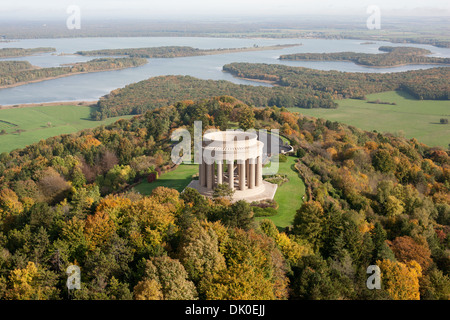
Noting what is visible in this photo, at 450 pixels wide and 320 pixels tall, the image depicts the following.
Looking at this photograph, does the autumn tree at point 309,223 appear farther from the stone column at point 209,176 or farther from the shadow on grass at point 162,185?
the shadow on grass at point 162,185

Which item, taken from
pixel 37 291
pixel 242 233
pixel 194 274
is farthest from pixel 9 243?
pixel 242 233

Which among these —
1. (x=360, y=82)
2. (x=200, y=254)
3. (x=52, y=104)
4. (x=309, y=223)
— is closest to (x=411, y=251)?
(x=309, y=223)

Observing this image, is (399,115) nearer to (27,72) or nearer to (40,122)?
(40,122)

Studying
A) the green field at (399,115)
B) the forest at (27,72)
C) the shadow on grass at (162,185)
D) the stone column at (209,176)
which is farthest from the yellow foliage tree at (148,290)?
the forest at (27,72)

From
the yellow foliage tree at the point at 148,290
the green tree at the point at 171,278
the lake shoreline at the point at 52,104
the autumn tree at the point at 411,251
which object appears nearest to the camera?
the yellow foliage tree at the point at 148,290
